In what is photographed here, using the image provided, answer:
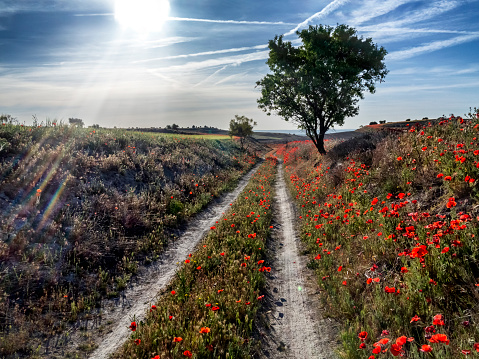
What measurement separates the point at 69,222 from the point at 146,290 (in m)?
3.69

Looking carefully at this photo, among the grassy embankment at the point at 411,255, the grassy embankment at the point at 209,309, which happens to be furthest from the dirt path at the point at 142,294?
the grassy embankment at the point at 411,255

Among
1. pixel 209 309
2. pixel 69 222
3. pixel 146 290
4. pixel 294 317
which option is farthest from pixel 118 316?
pixel 69 222

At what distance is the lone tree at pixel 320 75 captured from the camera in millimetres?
20734

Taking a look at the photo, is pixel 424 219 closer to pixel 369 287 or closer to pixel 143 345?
pixel 369 287

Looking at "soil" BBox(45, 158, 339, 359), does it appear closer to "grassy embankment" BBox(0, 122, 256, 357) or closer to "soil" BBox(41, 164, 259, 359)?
"soil" BBox(41, 164, 259, 359)

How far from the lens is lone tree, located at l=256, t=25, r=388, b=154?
20.7 meters

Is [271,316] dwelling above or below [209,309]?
below

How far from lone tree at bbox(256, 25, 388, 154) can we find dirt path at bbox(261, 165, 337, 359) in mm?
16081

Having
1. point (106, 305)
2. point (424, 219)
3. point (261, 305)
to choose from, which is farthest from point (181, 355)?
point (424, 219)

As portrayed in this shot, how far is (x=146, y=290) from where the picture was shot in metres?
6.90

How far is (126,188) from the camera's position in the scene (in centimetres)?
1260

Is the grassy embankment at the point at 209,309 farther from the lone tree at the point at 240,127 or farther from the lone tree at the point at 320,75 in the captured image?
the lone tree at the point at 240,127

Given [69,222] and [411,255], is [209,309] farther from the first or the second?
[69,222]

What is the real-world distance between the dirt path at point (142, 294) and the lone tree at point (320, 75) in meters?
15.8
